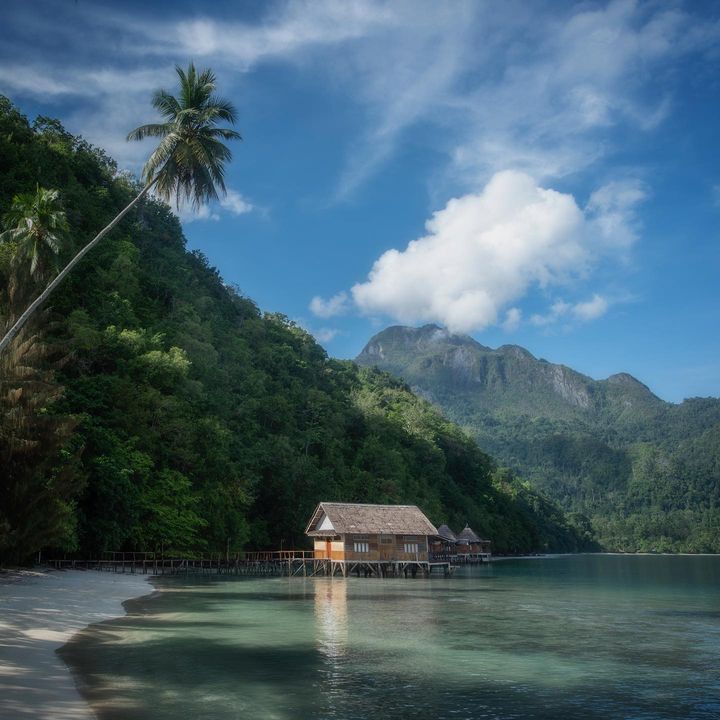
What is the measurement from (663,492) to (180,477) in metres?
166

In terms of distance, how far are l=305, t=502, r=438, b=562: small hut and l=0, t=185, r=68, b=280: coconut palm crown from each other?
32.1 meters

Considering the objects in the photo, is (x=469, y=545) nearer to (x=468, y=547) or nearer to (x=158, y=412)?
(x=468, y=547)

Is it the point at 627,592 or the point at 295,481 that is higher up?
the point at 295,481

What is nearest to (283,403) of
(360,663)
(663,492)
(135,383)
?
(135,383)

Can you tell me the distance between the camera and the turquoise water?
1188 cm

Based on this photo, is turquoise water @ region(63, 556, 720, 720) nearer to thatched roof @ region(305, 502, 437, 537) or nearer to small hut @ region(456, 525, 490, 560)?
thatched roof @ region(305, 502, 437, 537)

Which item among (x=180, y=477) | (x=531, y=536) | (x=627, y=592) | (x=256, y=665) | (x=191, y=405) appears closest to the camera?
(x=256, y=665)

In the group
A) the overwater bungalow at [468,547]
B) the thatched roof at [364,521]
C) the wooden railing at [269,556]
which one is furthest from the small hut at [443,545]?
the wooden railing at [269,556]

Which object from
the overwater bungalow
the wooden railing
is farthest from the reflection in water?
the overwater bungalow

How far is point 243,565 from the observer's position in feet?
164

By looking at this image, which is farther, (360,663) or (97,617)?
(97,617)

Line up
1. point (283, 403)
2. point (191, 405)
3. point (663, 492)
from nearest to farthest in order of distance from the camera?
point (191, 405) → point (283, 403) → point (663, 492)

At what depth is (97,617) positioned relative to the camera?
69.8 ft

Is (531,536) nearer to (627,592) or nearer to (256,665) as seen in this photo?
(627,592)
